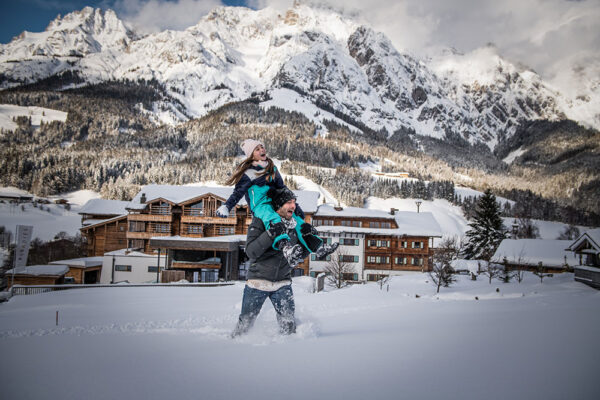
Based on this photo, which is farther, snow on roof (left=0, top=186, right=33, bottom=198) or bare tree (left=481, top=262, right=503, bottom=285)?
snow on roof (left=0, top=186, right=33, bottom=198)

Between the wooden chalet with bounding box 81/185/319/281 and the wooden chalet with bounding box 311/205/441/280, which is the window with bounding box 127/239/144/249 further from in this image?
the wooden chalet with bounding box 311/205/441/280

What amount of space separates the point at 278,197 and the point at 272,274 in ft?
3.24

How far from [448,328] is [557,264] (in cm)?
3809

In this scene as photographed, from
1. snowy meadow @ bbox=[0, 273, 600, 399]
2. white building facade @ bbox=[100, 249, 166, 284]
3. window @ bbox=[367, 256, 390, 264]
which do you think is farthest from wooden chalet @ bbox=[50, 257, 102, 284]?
snowy meadow @ bbox=[0, 273, 600, 399]

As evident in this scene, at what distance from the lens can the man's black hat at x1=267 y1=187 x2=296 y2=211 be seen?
13.4 ft

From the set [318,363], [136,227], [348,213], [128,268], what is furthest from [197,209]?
[318,363]

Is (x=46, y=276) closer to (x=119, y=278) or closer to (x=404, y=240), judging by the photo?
(x=119, y=278)

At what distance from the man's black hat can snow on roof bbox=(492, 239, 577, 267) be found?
3586 cm

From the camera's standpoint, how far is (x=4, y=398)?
1940 mm

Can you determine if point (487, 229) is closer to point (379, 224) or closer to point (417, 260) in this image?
point (417, 260)

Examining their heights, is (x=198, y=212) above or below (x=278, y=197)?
above

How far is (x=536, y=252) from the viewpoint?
115ft

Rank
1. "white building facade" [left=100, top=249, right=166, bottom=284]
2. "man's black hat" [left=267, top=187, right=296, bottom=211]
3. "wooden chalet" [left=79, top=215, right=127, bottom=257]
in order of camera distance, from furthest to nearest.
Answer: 1. "wooden chalet" [left=79, top=215, right=127, bottom=257]
2. "white building facade" [left=100, top=249, right=166, bottom=284]
3. "man's black hat" [left=267, top=187, right=296, bottom=211]

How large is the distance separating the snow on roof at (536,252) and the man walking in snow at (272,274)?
35672mm
